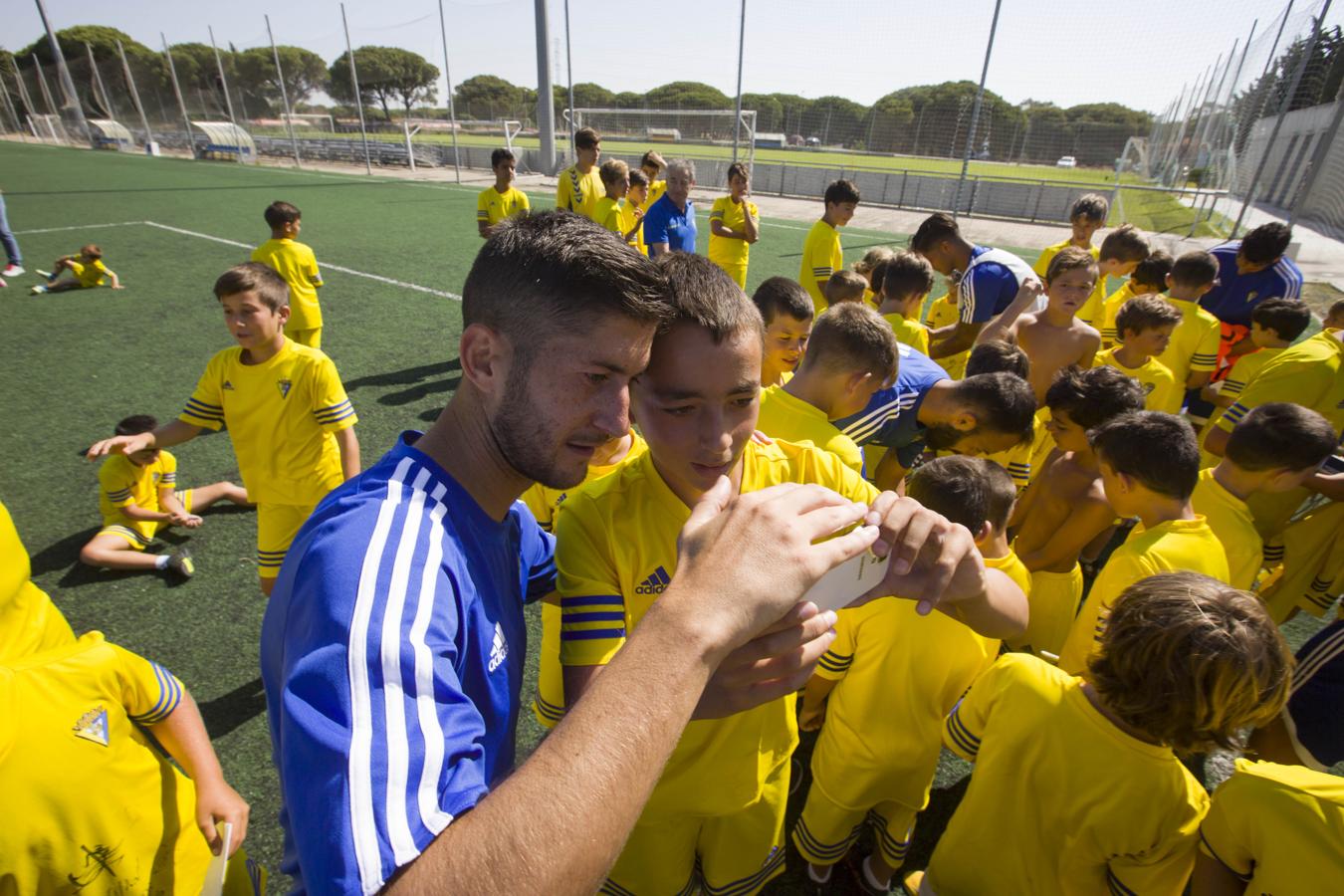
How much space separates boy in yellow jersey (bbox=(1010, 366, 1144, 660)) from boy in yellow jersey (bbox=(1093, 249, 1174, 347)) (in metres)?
2.22

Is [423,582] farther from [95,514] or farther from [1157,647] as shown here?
[95,514]

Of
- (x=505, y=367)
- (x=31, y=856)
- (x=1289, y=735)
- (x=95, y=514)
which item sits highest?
(x=505, y=367)

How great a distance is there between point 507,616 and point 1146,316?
4.61 metres

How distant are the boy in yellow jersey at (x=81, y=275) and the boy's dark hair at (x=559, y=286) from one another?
43.9 feet

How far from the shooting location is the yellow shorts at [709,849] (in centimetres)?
187

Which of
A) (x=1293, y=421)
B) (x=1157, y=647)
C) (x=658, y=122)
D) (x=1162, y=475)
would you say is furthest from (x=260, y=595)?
(x=658, y=122)

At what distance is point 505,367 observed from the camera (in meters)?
1.13

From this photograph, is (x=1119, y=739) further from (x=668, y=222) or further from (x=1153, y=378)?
(x=668, y=222)

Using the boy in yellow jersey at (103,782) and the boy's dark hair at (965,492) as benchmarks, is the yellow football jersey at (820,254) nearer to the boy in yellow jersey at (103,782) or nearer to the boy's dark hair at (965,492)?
the boy's dark hair at (965,492)

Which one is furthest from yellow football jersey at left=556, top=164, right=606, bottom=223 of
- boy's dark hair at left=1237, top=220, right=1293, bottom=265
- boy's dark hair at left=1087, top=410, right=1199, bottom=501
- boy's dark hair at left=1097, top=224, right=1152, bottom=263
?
boy's dark hair at left=1087, top=410, right=1199, bottom=501

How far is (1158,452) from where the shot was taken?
247 cm

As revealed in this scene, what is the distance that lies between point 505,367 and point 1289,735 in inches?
124

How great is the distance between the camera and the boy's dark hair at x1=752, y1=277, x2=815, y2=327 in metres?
3.56

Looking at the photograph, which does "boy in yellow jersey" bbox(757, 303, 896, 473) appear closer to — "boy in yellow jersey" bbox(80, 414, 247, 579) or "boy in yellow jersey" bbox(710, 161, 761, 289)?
"boy in yellow jersey" bbox(80, 414, 247, 579)
